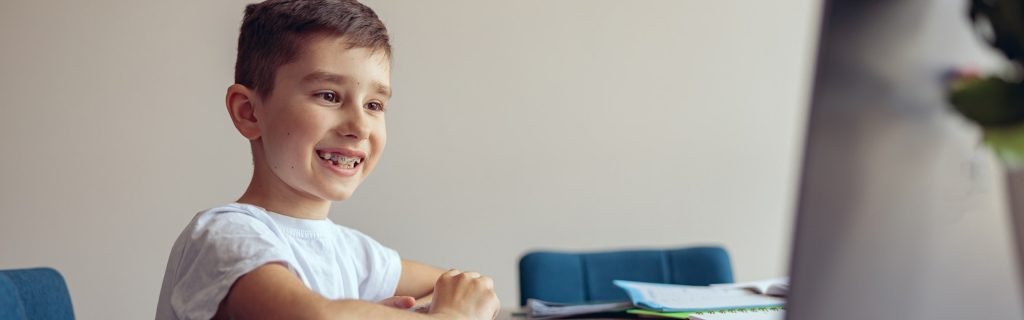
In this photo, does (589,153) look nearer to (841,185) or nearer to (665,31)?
(665,31)

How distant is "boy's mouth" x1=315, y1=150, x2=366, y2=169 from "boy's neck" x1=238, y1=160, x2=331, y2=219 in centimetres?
5

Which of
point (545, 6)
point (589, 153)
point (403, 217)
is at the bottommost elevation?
point (403, 217)

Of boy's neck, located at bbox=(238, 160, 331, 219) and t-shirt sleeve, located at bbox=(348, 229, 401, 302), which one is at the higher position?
boy's neck, located at bbox=(238, 160, 331, 219)

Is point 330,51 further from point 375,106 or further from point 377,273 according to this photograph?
point 377,273

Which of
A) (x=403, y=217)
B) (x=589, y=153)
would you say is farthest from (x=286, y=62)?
(x=589, y=153)

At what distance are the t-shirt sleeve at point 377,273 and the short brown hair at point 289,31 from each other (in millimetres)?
251

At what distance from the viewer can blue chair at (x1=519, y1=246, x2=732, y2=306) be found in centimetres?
176

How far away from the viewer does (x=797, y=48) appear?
3.00 meters

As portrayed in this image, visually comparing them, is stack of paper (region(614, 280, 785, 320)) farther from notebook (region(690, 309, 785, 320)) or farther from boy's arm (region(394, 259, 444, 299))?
boy's arm (region(394, 259, 444, 299))

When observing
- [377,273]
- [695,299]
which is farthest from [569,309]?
[377,273]

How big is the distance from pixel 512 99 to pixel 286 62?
1617 mm

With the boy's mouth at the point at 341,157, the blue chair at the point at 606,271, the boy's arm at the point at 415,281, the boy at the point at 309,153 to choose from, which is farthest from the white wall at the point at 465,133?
the boy's mouth at the point at 341,157

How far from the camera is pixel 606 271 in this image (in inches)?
72.6

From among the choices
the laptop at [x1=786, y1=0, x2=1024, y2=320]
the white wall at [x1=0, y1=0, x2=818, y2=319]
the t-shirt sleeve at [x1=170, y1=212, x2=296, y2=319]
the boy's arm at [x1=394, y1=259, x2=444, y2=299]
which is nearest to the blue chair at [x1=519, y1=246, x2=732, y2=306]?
the boy's arm at [x1=394, y1=259, x2=444, y2=299]
